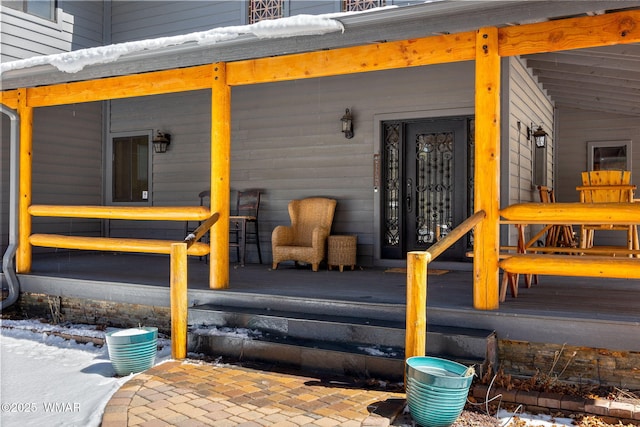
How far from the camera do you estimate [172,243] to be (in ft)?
14.3

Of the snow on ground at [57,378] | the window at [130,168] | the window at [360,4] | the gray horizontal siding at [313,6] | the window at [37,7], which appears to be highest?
the window at [37,7]

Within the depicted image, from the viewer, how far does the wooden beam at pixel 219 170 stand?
16.0 ft

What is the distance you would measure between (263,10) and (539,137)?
418 cm

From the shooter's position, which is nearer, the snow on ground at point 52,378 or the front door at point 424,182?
the snow on ground at point 52,378

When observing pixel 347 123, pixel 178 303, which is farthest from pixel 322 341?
pixel 347 123

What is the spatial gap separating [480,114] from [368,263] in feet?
10.9

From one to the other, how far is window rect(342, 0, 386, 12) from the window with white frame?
12.2ft

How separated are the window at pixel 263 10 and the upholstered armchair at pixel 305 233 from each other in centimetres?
265

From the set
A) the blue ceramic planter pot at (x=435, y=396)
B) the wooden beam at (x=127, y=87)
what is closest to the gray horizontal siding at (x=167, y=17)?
the wooden beam at (x=127, y=87)

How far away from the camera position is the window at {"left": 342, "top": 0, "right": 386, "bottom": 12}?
6789 mm

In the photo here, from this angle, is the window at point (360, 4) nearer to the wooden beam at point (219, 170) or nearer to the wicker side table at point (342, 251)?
the wooden beam at point (219, 170)

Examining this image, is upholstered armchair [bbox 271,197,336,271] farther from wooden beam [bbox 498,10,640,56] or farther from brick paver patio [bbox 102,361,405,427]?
wooden beam [bbox 498,10,640,56]

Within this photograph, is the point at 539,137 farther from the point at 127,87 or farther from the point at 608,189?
the point at 127,87

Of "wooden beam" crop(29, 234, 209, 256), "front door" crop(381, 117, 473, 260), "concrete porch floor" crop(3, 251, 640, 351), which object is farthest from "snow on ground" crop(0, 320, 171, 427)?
"front door" crop(381, 117, 473, 260)
